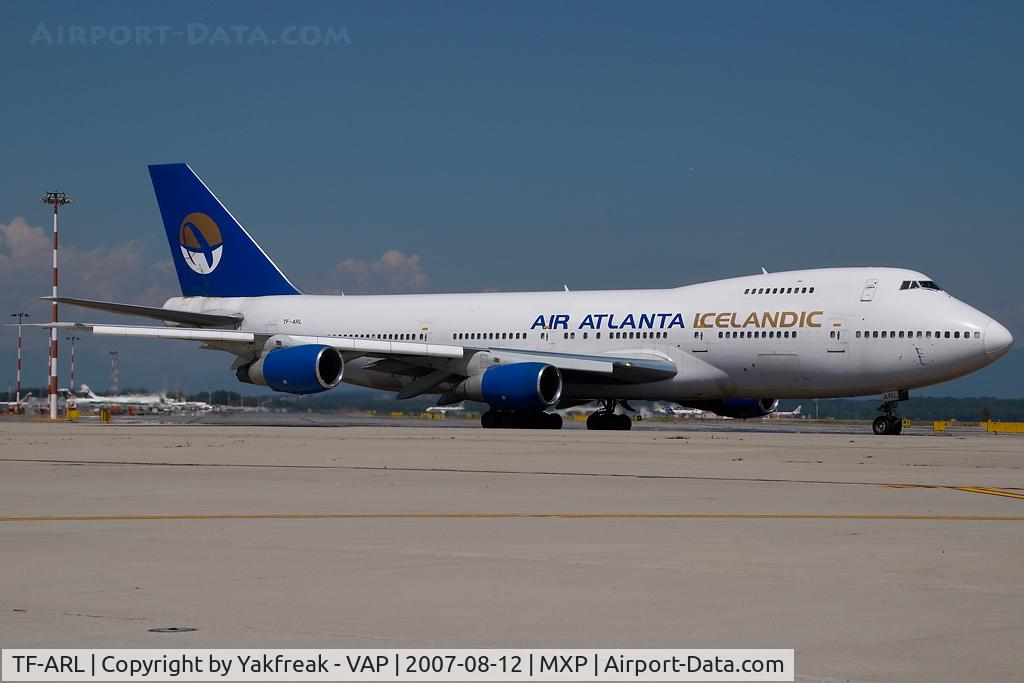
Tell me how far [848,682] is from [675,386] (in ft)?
108

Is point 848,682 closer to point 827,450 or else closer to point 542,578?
point 542,578

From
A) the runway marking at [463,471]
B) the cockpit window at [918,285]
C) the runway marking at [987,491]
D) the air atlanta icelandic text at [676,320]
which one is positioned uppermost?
the cockpit window at [918,285]

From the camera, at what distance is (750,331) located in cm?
3647

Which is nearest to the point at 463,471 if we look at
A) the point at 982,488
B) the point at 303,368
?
the point at 982,488

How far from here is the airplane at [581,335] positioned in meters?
34.9

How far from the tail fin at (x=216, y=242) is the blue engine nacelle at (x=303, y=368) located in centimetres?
834

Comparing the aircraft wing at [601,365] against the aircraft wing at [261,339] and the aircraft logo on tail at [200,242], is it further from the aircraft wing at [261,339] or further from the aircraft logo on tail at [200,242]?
the aircraft logo on tail at [200,242]

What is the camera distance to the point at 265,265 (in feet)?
156

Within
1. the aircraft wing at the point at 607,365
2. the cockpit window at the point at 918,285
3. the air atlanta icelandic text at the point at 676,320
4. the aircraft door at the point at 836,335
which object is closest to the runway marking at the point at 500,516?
the aircraft door at the point at 836,335

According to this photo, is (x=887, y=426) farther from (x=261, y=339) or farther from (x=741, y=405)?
(x=261, y=339)

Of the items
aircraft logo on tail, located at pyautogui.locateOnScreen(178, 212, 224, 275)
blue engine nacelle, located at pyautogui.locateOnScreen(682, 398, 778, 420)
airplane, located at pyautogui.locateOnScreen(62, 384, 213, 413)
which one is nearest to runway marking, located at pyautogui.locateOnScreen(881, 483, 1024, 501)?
blue engine nacelle, located at pyautogui.locateOnScreen(682, 398, 778, 420)

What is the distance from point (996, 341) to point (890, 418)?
10.9 feet

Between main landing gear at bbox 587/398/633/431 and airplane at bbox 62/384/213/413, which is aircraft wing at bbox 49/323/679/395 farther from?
airplane at bbox 62/384/213/413

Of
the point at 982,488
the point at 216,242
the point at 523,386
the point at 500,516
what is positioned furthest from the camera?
the point at 216,242
